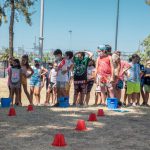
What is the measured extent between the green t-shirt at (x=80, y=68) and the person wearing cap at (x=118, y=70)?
0.87 m

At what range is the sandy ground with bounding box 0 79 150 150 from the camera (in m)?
6.60

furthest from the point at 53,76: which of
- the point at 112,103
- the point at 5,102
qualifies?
the point at 112,103

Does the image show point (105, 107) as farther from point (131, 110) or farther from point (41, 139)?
point (41, 139)

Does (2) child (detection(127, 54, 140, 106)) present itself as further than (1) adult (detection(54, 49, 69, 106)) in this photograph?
Yes

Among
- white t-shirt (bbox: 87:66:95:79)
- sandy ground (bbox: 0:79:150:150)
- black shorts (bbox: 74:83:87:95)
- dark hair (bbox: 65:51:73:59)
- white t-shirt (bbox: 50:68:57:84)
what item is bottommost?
sandy ground (bbox: 0:79:150:150)

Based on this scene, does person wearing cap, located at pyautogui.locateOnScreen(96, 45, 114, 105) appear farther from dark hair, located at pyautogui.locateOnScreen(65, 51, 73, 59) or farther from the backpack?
the backpack

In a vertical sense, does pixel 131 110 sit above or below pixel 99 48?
below

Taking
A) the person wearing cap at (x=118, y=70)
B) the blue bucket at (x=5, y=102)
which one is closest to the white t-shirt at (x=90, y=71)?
the person wearing cap at (x=118, y=70)

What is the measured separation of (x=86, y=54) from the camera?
12.3m

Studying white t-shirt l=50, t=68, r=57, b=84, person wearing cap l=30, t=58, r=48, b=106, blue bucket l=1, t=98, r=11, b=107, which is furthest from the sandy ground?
person wearing cap l=30, t=58, r=48, b=106

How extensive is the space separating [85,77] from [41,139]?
5.01m

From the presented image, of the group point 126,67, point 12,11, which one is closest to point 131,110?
point 126,67

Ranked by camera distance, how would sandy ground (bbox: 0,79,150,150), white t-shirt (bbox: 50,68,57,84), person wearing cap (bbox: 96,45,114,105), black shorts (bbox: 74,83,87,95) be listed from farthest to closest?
white t-shirt (bbox: 50,68,57,84), black shorts (bbox: 74,83,87,95), person wearing cap (bbox: 96,45,114,105), sandy ground (bbox: 0,79,150,150)

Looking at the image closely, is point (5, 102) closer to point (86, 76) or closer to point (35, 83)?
point (35, 83)
